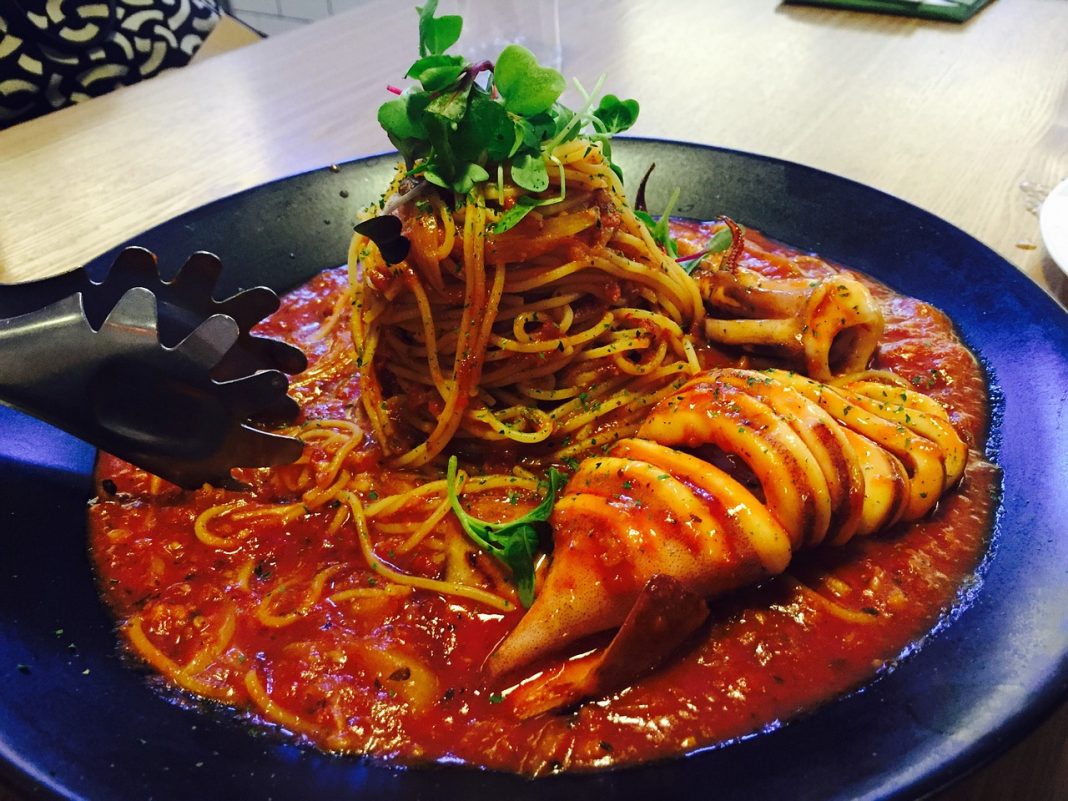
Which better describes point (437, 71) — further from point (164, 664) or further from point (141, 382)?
point (164, 664)

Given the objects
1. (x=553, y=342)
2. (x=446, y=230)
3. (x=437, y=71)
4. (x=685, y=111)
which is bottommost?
(x=685, y=111)

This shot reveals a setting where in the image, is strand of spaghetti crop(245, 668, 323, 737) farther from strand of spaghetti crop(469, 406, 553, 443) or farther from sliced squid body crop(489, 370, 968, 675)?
strand of spaghetti crop(469, 406, 553, 443)

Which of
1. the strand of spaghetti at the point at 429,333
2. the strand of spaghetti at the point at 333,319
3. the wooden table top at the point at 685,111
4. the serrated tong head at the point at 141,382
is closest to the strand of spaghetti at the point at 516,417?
the strand of spaghetti at the point at 429,333

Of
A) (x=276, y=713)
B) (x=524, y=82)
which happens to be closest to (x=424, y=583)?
(x=276, y=713)

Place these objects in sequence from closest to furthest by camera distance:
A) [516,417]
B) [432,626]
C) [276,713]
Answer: [276,713] < [432,626] < [516,417]

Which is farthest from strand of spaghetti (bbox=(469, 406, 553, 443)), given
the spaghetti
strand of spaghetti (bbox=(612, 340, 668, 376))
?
strand of spaghetti (bbox=(612, 340, 668, 376))

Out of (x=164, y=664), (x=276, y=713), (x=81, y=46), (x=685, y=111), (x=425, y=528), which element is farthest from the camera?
(x=81, y=46)

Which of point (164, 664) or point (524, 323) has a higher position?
point (524, 323)
